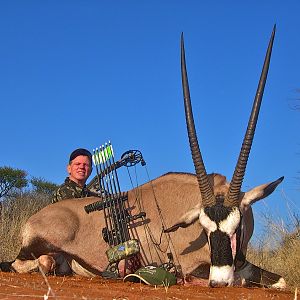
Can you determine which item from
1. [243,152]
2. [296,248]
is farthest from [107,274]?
[296,248]

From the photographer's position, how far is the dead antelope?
16.2 feet

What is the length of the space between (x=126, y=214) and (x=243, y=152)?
1.34 metres

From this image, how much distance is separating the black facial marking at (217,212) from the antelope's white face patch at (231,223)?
31 millimetres

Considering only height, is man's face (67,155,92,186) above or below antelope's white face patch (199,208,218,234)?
above

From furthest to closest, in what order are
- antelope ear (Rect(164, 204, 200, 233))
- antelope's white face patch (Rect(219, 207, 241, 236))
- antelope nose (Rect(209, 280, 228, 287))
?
antelope ear (Rect(164, 204, 200, 233)), antelope's white face patch (Rect(219, 207, 241, 236)), antelope nose (Rect(209, 280, 228, 287))

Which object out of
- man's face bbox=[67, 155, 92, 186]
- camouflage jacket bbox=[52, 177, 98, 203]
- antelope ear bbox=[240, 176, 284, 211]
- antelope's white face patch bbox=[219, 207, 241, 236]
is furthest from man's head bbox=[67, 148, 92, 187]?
antelope's white face patch bbox=[219, 207, 241, 236]

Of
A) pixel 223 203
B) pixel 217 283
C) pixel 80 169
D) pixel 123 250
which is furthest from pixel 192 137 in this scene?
pixel 80 169

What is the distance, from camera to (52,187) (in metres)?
19.4

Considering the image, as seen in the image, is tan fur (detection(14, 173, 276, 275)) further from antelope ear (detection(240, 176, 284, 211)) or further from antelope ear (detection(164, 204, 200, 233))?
antelope ear (detection(164, 204, 200, 233))

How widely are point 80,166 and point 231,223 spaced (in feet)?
9.35

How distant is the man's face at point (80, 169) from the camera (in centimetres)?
705

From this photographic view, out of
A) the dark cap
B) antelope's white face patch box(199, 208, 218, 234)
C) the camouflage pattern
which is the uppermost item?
the dark cap

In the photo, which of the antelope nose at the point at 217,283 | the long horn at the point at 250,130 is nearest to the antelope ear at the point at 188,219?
the long horn at the point at 250,130

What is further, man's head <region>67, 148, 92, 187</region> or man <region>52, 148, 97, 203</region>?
man's head <region>67, 148, 92, 187</region>
